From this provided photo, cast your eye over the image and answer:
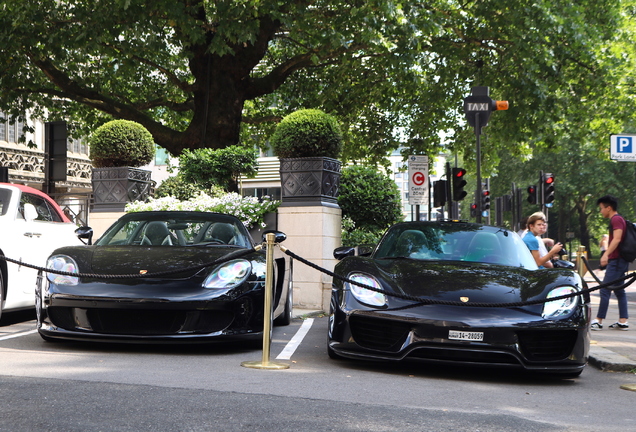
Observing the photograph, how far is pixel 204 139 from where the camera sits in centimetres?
2006

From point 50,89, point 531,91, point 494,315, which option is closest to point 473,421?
point 494,315

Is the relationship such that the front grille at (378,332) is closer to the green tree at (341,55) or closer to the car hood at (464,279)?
the car hood at (464,279)

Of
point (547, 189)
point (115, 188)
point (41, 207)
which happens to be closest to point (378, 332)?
point (41, 207)

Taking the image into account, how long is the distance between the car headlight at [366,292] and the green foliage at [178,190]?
27.8ft


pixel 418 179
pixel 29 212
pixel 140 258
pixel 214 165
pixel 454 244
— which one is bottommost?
pixel 140 258

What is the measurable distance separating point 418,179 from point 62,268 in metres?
11.3

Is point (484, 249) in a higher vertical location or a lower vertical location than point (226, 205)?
lower

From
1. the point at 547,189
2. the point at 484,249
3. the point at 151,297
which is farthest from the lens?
the point at 547,189

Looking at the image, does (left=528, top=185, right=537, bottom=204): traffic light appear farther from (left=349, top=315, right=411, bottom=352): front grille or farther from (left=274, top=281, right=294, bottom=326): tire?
(left=349, top=315, right=411, bottom=352): front grille

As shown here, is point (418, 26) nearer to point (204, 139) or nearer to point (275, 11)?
point (275, 11)

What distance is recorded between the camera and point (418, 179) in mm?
17906

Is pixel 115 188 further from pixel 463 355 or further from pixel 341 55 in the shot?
pixel 463 355

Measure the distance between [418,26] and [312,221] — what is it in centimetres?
555

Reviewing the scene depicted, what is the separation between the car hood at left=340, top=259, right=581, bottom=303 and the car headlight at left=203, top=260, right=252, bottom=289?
938mm
